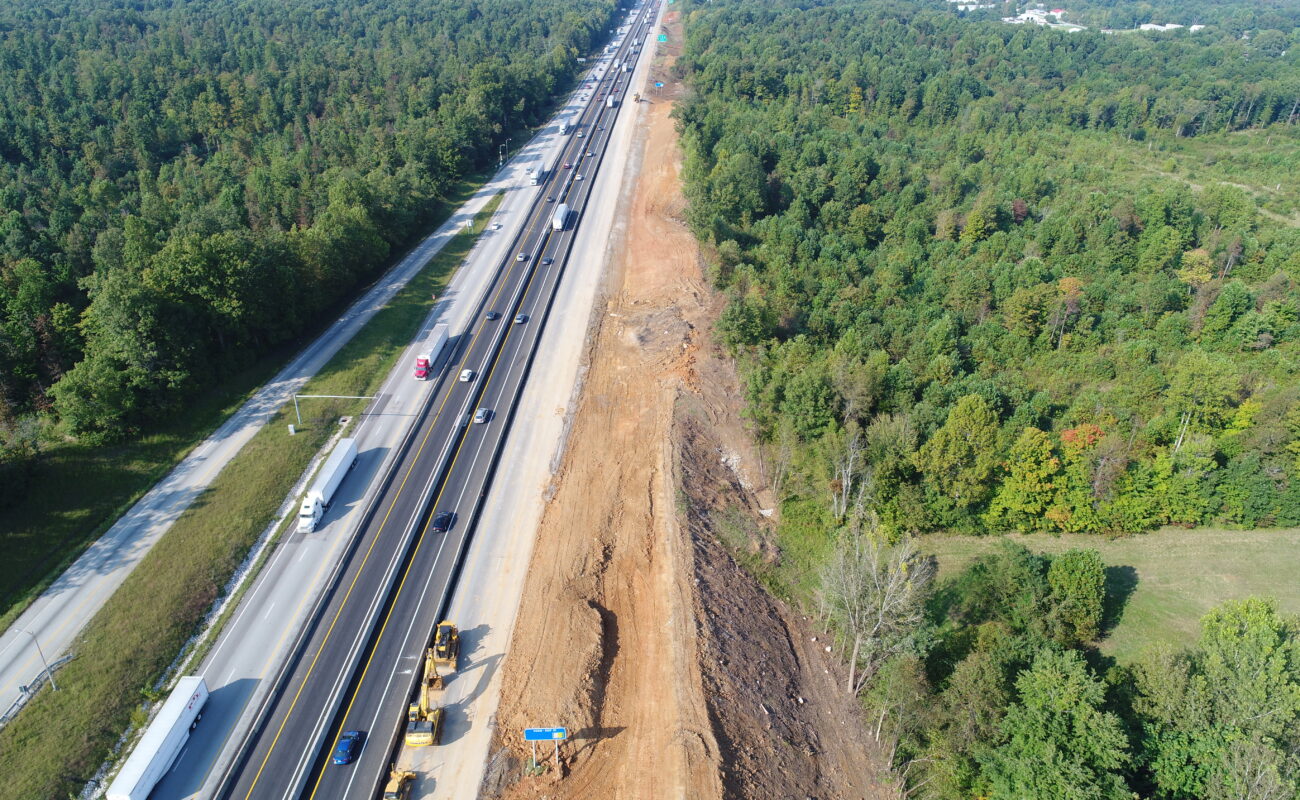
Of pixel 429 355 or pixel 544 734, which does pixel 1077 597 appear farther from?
pixel 429 355

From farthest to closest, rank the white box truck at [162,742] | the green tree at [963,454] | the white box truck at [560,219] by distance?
the white box truck at [560,219], the green tree at [963,454], the white box truck at [162,742]

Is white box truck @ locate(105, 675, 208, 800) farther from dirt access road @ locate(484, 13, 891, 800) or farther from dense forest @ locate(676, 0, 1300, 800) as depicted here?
dense forest @ locate(676, 0, 1300, 800)

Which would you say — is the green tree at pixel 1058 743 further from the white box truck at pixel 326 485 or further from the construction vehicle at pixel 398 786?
the white box truck at pixel 326 485

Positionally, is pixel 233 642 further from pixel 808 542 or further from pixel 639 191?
pixel 639 191

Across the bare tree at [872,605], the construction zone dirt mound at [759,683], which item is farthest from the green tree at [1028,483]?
the construction zone dirt mound at [759,683]

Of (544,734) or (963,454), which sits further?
(963,454)

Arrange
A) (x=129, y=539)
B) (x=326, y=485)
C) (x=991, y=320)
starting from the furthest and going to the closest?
(x=991, y=320) < (x=326, y=485) < (x=129, y=539)

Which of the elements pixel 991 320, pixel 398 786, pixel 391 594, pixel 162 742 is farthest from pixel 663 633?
pixel 991 320

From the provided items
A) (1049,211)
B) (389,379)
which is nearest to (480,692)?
(389,379)
